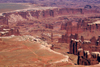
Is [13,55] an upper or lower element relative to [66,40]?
upper

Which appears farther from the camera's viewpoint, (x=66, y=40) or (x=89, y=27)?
(x=89, y=27)

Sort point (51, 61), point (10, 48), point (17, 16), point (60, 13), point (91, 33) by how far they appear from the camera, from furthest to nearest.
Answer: point (60, 13), point (17, 16), point (91, 33), point (10, 48), point (51, 61)

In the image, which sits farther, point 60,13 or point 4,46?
point 60,13

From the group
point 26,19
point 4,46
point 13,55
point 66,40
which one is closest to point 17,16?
point 26,19

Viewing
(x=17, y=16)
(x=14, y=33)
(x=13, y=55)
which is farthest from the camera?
(x=17, y=16)

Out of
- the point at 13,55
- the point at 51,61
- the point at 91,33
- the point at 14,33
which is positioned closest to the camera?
the point at 51,61

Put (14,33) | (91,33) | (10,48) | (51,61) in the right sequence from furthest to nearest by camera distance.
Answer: (91,33)
(14,33)
(10,48)
(51,61)

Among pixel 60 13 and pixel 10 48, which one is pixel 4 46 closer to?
pixel 10 48

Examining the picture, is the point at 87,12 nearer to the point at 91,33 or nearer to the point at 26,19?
the point at 26,19

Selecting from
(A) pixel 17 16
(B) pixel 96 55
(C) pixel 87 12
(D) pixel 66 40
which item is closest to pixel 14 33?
(D) pixel 66 40
